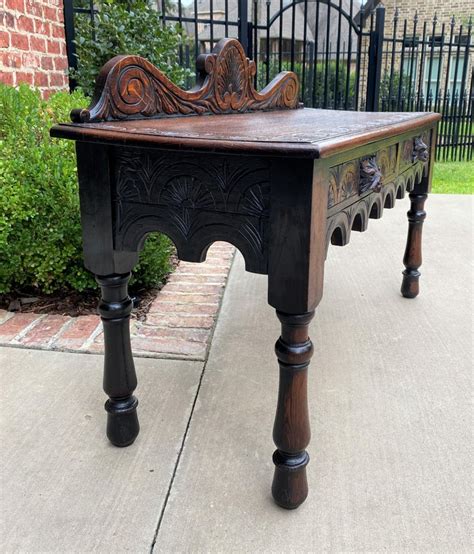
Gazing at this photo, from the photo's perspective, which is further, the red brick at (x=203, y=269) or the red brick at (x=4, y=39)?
the red brick at (x=203, y=269)

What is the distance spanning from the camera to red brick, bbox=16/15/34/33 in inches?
128

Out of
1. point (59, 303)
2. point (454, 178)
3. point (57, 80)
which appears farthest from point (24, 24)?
point (454, 178)

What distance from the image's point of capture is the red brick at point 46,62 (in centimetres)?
361

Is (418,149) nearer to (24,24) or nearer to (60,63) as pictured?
(24,24)

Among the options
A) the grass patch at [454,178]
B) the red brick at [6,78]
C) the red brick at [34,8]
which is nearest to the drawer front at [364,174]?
the red brick at [6,78]

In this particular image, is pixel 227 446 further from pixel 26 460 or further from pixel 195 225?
pixel 195 225

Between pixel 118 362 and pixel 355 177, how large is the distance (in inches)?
37.3

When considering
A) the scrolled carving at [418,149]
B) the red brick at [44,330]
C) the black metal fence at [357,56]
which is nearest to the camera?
the scrolled carving at [418,149]

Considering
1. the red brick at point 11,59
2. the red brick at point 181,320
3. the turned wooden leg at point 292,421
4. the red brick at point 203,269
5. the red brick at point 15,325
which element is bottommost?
the red brick at point 181,320

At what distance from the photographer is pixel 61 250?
109 inches

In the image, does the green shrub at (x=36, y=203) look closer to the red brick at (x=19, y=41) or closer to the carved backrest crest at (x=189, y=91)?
the red brick at (x=19, y=41)

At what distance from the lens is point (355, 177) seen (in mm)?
1645

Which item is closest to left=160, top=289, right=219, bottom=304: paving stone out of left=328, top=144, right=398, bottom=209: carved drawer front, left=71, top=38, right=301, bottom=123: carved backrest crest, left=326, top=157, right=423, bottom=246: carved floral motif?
left=71, top=38, right=301, bottom=123: carved backrest crest

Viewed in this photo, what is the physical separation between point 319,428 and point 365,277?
5.81 ft
